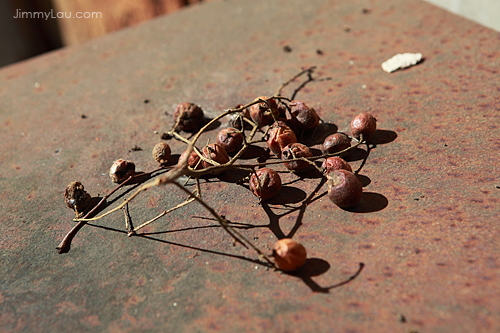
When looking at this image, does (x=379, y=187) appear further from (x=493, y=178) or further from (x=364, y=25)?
(x=364, y=25)

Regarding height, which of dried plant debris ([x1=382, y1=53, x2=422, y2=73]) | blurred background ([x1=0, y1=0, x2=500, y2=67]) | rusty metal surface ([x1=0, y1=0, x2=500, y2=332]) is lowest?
rusty metal surface ([x1=0, y1=0, x2=500, y2=332])

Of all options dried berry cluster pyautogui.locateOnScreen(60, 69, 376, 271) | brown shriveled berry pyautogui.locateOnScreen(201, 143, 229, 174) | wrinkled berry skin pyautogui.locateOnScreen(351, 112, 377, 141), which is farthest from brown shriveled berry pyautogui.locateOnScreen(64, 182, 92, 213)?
wrinkled berry skin pyautogui.locateOnScreen(351, 112, 377, 141)

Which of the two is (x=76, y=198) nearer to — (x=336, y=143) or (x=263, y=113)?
(x=263, y=113)

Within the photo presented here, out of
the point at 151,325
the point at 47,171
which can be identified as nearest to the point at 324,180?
the point at 151,325

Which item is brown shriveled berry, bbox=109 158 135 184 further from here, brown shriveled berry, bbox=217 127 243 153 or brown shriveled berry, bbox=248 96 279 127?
brown shriveled berry, bbox=248 96 279 127

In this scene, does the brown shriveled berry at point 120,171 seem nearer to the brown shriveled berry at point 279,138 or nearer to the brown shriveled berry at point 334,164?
the brown shriveled berry at point 279,138

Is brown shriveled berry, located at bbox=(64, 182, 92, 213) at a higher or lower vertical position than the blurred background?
lower
